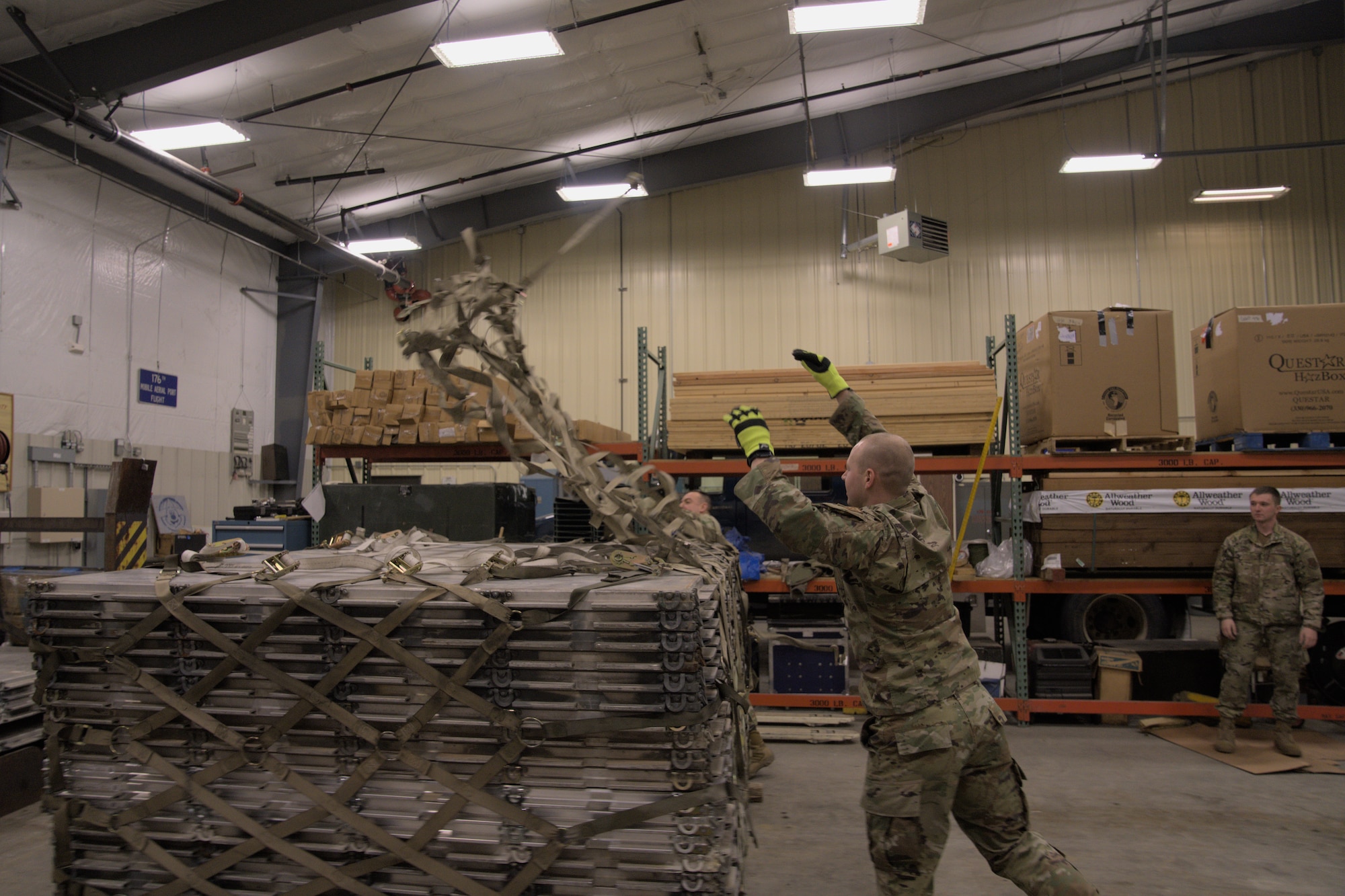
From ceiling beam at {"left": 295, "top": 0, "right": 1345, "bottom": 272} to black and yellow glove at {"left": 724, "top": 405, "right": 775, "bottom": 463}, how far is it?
32.4 ft

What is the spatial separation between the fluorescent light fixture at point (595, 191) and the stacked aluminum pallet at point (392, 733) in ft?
29.5

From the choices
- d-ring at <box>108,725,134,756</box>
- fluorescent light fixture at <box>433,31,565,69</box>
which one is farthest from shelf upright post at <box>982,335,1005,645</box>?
d-ring at <box>108,725,134,756</box>

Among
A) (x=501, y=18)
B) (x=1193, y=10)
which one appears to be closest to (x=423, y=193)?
(x=501, y=18)

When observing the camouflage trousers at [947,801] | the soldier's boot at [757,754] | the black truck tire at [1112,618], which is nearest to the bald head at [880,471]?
the camouflage trousers at [947,801]

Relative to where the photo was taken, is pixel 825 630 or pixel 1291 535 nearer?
pixel 1291 535

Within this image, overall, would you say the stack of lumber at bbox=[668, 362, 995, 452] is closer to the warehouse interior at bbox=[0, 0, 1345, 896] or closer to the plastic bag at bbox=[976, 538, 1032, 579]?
the warehouse interior at bbox=[0, 0, 1345, 896]

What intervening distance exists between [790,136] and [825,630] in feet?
27.8

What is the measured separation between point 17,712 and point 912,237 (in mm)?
10972

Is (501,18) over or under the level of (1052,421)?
over

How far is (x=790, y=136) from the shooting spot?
11.7 m

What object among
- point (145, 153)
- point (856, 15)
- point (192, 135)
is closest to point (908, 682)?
point (856, 15)

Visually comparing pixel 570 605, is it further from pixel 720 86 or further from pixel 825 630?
pixel 720 86

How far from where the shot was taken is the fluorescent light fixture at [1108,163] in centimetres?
888

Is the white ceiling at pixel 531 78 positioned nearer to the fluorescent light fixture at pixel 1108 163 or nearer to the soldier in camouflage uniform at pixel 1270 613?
the fluorescent light fixture at pixel 1108 163
